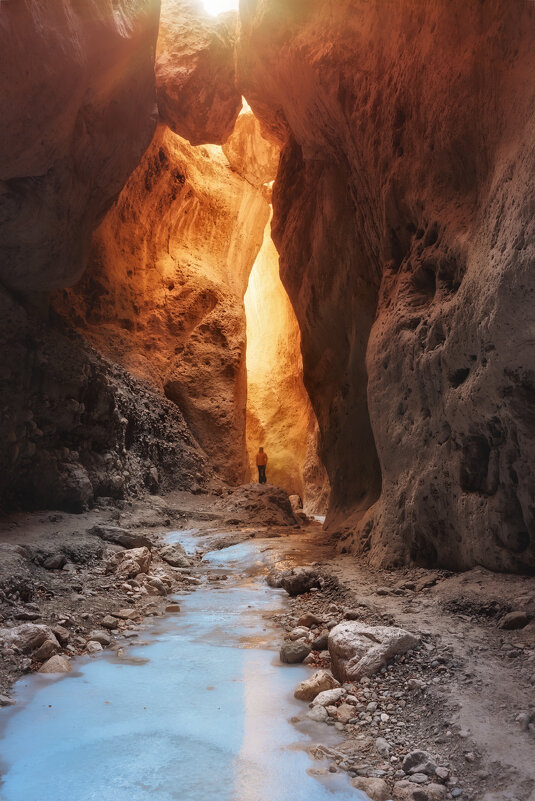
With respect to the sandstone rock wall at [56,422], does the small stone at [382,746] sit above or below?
below

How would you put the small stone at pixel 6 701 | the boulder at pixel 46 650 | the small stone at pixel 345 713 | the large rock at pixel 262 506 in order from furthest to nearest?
1. the large rock at pixel 262 506
2. the boulder at pixel 46 650
3. the small stone at pixel 6 701
4. the small stone at pixel 345 713

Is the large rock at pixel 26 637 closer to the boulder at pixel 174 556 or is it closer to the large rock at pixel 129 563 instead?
the large rock at pixel 129 563

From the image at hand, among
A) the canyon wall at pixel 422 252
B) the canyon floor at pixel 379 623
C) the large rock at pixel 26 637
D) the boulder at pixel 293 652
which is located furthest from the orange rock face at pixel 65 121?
the boulder at pixel 293 652

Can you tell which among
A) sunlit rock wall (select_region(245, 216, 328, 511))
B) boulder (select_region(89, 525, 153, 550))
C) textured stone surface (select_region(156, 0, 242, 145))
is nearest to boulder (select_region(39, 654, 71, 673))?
boulder (select_region(89, 525, 153, 550))

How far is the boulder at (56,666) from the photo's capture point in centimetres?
296

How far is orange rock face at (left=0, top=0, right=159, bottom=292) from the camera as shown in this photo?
453cm

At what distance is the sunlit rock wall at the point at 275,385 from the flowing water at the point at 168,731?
700 inches

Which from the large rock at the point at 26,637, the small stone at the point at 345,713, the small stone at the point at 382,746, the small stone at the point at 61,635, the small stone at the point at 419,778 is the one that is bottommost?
the small stone at the point at 345,713

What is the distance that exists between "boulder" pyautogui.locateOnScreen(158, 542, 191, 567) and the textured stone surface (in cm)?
944

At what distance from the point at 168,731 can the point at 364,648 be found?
1.03m

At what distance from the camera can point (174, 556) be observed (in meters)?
6.29

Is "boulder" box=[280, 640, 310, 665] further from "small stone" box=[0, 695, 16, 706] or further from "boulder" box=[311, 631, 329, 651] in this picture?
"small stone" box=[0, 695, 16, 706]

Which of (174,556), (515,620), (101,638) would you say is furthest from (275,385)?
(515,620)

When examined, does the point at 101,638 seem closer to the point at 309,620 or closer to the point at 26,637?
the point at 26,637
